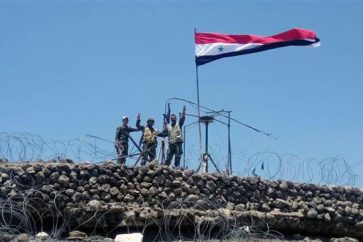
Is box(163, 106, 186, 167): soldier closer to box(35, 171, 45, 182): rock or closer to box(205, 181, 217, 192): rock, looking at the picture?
box(205, 181, 217, 192): rock

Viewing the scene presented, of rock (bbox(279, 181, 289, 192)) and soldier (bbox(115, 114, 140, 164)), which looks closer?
soldier (bbox(115, 114, 140, 164))

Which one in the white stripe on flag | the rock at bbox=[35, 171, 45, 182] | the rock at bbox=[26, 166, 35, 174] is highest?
the white stripe on flag

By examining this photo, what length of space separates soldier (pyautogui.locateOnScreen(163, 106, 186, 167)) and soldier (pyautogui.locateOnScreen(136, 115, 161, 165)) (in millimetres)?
319

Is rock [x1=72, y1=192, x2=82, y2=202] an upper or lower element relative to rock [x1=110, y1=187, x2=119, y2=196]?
lower

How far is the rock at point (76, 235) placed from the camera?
15.1m

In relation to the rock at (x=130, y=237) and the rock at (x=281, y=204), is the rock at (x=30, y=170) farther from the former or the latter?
the rock at (x=281, y=204)

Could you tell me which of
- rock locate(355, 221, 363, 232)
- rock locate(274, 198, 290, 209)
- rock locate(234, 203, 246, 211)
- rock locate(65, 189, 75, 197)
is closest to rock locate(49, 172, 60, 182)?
rock locate(65, 189, 75, 197)

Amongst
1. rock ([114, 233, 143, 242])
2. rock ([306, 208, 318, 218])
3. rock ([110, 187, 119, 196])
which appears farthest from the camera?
rock ([306, 208, 318, 218])

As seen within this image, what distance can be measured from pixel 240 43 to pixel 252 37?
39 cm

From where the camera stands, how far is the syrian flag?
20797 millimetres

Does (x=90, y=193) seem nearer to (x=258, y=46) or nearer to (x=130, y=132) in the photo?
(x=130, y=132)

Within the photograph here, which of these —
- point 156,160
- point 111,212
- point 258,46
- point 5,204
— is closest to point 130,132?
point 156,160

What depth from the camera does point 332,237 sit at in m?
19.3

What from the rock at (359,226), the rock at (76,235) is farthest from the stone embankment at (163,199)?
the rock at (76,235)
